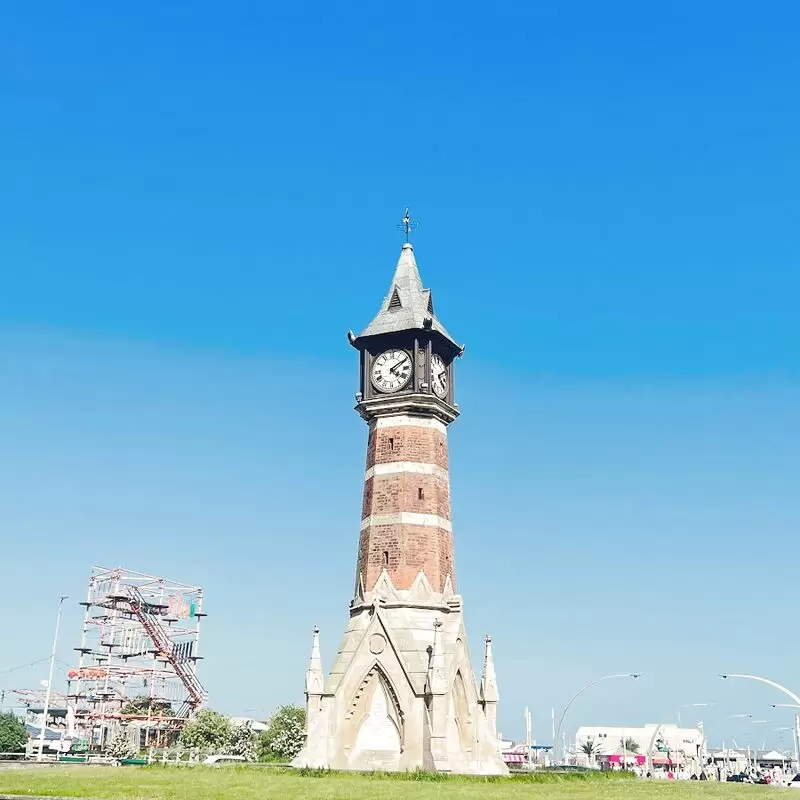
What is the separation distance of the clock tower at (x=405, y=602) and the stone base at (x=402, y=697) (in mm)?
52

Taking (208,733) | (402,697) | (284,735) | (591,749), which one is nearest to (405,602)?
(402,697)

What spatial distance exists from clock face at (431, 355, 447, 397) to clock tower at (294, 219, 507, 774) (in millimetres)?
68

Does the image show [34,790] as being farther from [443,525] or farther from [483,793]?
[443,525]

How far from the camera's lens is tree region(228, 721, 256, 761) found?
262ft

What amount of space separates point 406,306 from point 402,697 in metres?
22.6

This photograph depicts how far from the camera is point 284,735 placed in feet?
247

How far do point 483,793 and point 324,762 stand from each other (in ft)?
45.8

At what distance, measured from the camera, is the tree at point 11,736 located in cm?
8578

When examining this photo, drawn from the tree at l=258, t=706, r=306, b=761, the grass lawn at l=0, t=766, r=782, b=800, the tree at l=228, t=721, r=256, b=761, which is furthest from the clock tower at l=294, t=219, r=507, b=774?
the tree at l=228, t=721, r=256, b=761

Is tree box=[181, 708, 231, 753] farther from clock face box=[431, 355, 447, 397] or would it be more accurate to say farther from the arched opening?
clock face box=[431, 355, 447, 397]

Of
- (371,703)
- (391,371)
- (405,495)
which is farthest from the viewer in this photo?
(391,371)

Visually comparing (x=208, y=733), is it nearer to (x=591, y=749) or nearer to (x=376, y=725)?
(x=376, y=725)

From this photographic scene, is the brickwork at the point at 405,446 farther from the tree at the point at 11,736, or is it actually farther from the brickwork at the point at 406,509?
the tree at the point at 11,736

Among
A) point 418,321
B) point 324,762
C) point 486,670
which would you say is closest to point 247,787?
point 324,762
